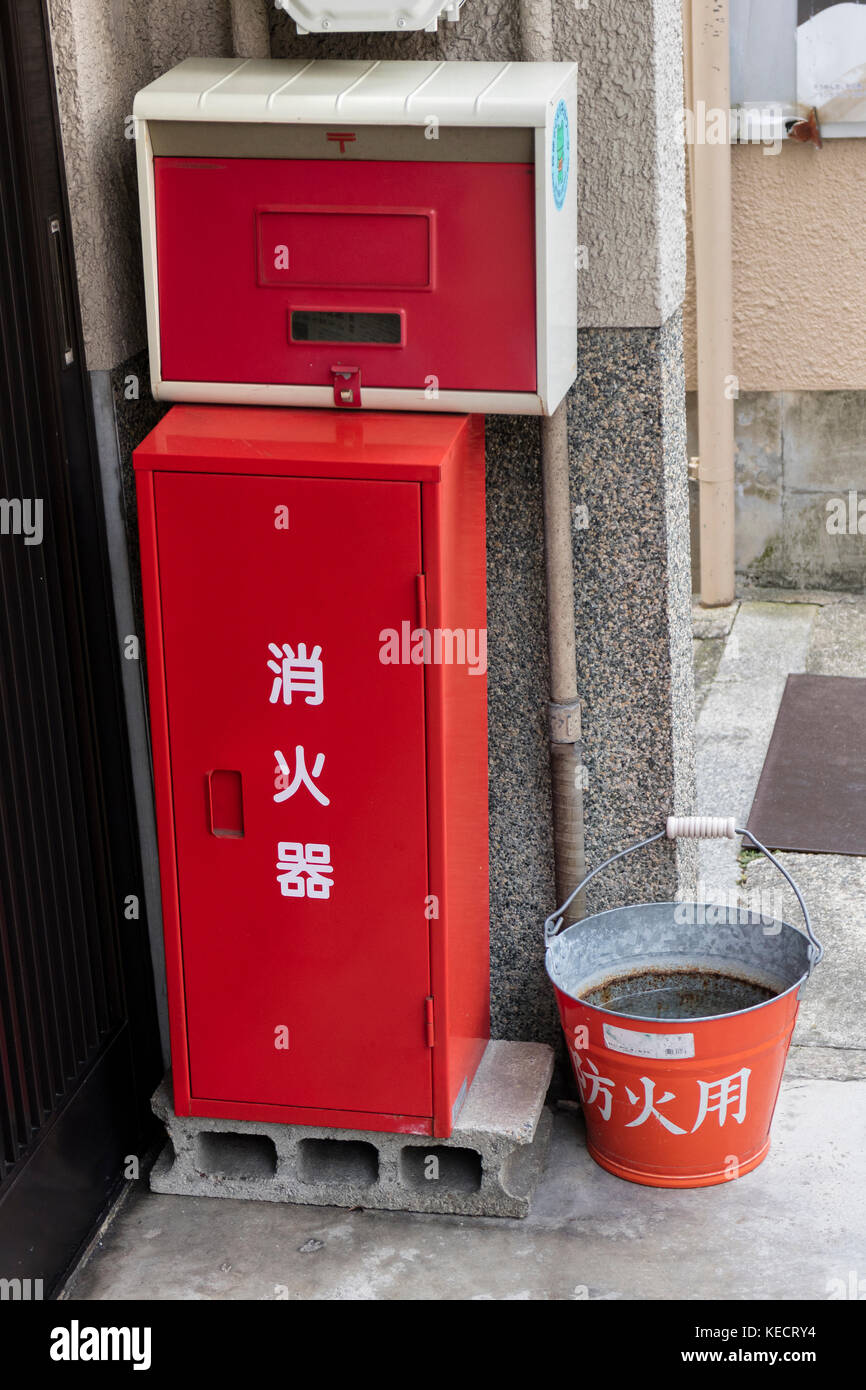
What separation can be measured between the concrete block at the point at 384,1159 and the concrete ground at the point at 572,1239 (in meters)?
0.04

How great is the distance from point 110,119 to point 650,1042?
2278 mm

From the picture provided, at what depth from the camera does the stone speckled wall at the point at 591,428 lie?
3.37 meters

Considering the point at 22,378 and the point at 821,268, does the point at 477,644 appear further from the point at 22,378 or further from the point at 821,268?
the point at 821,268

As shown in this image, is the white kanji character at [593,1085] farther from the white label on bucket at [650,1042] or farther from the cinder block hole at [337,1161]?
the cinder block hole at [337,1161]

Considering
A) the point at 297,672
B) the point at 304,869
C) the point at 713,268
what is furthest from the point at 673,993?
the point at 713,268

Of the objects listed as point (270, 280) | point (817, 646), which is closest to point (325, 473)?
point (270, 280)

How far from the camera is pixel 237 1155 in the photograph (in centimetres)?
379

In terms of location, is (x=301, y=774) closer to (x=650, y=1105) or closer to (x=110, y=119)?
(x=650, y=1105)

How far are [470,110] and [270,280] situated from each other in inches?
20.4

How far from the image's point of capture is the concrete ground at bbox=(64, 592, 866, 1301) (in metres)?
3.38

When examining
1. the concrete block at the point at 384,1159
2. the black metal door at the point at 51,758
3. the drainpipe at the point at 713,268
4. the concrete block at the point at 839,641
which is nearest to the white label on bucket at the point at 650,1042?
the concrete block at the point at 384,1159

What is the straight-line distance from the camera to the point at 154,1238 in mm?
3602

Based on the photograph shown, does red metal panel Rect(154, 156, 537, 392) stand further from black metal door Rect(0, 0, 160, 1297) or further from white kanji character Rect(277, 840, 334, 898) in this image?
white kanji character Rect(277, 840, 334, 898)

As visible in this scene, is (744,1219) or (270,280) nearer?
(270,280)
